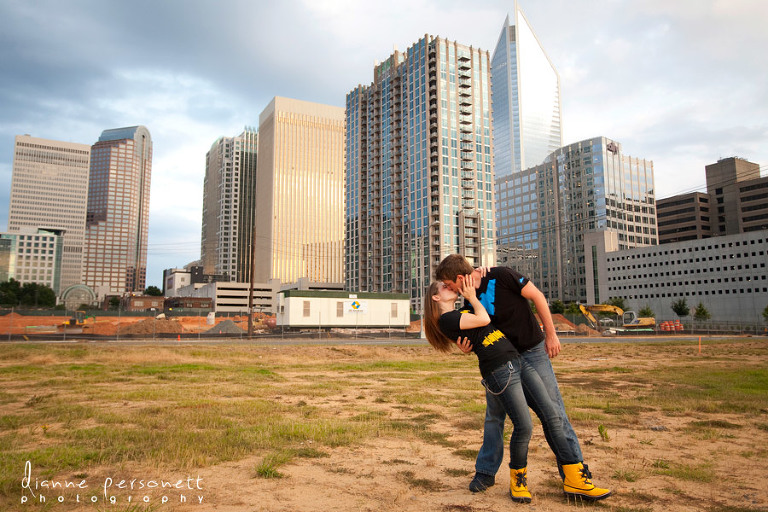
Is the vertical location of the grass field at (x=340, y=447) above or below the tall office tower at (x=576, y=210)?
below

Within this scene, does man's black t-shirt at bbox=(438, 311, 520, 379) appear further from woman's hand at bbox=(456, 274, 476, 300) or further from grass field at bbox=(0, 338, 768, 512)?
grass field at bbox=(0, 338, 768, 512)

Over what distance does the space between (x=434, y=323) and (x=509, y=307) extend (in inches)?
29.4

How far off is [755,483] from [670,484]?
85 cm

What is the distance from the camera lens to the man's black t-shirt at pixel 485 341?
4.47 meters

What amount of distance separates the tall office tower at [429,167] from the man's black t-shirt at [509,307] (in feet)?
332

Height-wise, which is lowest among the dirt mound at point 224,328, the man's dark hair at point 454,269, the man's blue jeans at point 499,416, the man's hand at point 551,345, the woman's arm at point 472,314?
the dirt mound at point 224,328

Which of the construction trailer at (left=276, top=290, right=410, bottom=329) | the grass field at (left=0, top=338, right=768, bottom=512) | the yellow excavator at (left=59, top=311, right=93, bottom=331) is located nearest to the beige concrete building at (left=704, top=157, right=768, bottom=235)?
the construction trailer at (left=276, top=290, right=410, bottom=329)

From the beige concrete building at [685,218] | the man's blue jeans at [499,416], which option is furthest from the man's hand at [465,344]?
the beige concrete building at [685,218]

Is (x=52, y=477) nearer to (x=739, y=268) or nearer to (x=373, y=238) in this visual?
(x=373, y=238)

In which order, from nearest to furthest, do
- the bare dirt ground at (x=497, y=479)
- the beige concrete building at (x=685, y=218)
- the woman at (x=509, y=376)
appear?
the bare dirt ground at (x=497, y=479) < the woman at (x=509, y=376) < the beige concrete building at (x=685, y=218)

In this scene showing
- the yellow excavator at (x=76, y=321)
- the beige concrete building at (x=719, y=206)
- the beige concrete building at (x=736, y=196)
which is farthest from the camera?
the beige concrete building at (x=719, y=206)

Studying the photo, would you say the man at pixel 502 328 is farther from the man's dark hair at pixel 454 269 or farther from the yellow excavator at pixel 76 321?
the yellow excavator at pixel 76 321

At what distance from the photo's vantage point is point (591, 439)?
6.66 m

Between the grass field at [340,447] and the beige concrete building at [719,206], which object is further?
the beige concrete building at [719,206]
